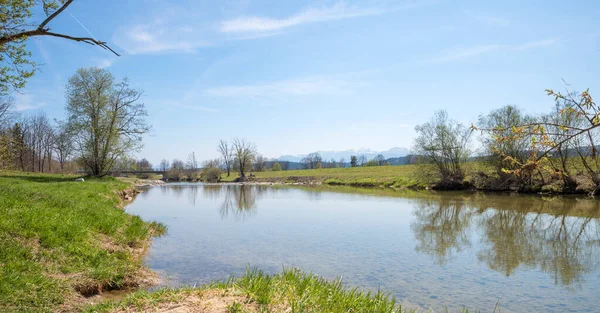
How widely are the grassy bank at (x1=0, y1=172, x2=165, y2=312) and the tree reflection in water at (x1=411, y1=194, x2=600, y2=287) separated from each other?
7810 millimetres

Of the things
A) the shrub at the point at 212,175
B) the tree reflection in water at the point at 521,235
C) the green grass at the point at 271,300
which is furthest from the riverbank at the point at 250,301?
the shrub at the point at 212,175

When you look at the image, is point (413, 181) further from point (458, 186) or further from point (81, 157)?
point (81, 157)

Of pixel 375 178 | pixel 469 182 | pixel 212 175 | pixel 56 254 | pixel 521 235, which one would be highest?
pixel 212 175

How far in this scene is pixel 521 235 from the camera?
1282 cm

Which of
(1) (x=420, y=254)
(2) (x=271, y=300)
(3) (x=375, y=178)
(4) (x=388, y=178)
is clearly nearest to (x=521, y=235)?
(1) (x=420, y=254)

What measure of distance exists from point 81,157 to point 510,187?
122 ft

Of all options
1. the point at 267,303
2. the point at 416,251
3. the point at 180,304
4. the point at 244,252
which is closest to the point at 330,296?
the point at 267,303

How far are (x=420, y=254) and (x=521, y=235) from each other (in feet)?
17.8

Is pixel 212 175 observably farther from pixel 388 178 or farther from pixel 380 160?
pixel 380 160

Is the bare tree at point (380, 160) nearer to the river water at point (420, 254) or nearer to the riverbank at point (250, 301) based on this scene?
the river water at point (420, 254)

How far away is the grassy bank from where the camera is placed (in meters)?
4.82

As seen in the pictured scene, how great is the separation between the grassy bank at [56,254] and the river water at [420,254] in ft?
3.28

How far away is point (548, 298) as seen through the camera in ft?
21.8

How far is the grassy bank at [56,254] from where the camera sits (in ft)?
15.8
